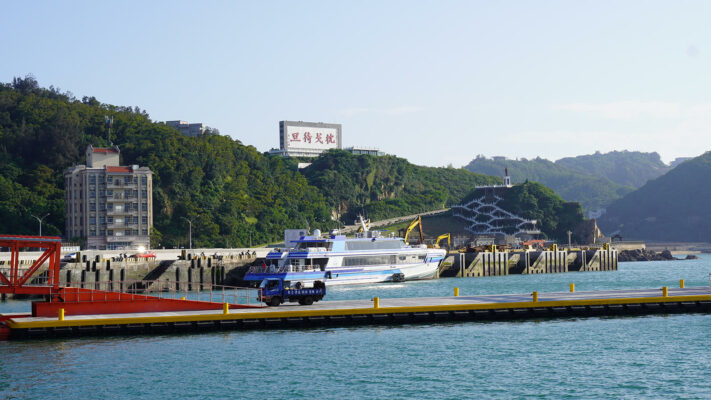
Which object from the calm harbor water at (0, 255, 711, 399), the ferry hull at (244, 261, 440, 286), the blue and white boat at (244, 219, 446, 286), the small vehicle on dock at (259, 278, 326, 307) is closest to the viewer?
the calm harbor water at (0, 255, 711, 399)

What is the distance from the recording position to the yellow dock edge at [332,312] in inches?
1688

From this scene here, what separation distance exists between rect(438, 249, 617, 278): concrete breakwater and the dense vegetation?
48.4 meters

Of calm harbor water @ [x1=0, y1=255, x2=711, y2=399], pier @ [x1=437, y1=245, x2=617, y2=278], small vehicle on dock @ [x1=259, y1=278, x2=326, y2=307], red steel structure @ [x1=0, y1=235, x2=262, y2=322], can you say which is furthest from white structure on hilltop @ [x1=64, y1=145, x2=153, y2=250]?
calm harbor water @ [x1=0, y1=255, x2=711, y2=399]

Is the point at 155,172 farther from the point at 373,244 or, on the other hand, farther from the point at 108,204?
the point at 373,244

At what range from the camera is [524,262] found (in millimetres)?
124250

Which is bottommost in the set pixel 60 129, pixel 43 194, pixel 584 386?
pixel 584 386

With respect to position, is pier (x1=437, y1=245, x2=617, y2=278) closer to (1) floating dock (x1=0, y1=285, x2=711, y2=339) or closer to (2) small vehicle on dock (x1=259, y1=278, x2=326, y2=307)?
(1) floating dock (x1=0, y1=285, x2=711, y2=339)

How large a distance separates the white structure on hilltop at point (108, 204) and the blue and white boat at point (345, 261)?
176 ft

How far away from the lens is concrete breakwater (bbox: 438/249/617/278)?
375 ft

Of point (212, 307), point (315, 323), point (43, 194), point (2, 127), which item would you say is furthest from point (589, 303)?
point (2, 127)

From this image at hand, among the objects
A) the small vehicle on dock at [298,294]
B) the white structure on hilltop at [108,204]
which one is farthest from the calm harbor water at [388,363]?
the white structure on hilltop at [108,204]

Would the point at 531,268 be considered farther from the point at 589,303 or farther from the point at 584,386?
the point at 584,386

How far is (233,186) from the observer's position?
166250 millimetres

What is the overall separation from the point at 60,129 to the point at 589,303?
124 m
